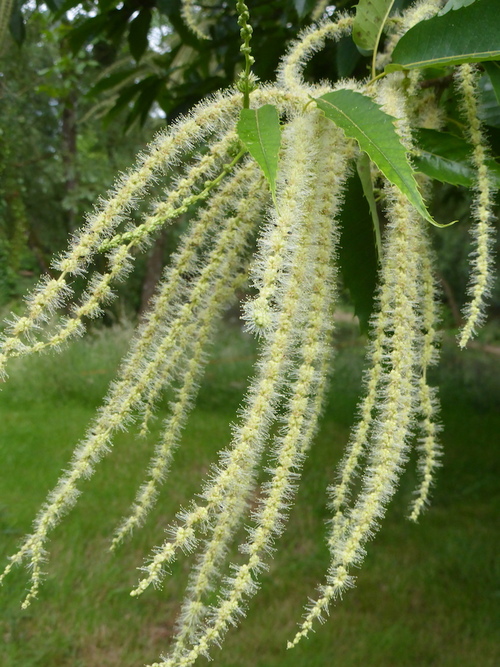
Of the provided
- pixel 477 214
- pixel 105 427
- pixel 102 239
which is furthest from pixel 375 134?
pixel 105 427

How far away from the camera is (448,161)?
1019 millimetres

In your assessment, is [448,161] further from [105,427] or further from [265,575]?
[265,575]

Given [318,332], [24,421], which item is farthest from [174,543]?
[24,421]

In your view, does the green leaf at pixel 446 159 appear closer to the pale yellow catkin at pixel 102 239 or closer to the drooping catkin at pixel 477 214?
the drooping catkin at pixel 477 214

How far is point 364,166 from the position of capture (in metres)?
0.96

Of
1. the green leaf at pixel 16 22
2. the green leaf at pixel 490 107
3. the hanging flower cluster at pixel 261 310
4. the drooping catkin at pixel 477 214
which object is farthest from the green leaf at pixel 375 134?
the green leaf at pixel 16 22

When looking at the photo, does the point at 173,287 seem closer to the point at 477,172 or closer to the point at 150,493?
the point at 150,493

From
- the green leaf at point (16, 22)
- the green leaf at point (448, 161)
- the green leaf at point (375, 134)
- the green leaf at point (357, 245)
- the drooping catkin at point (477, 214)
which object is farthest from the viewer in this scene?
the green leaf at point (16, 22)

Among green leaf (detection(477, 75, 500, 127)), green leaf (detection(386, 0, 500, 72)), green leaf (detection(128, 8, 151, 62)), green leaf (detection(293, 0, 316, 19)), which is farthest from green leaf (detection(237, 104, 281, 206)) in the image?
green leaf (detection(128, 8, 151, 62))

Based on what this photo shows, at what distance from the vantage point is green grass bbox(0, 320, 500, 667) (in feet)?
9.26

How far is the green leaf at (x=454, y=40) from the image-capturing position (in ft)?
3.09

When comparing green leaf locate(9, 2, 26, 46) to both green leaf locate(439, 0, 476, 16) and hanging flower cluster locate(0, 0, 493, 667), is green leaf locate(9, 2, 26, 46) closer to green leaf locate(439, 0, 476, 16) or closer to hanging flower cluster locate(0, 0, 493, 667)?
hanging flower cluster locate(0, 0, 493, 667)

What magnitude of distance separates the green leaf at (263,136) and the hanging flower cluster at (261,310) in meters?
0.03

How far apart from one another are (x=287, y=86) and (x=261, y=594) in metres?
2.89
